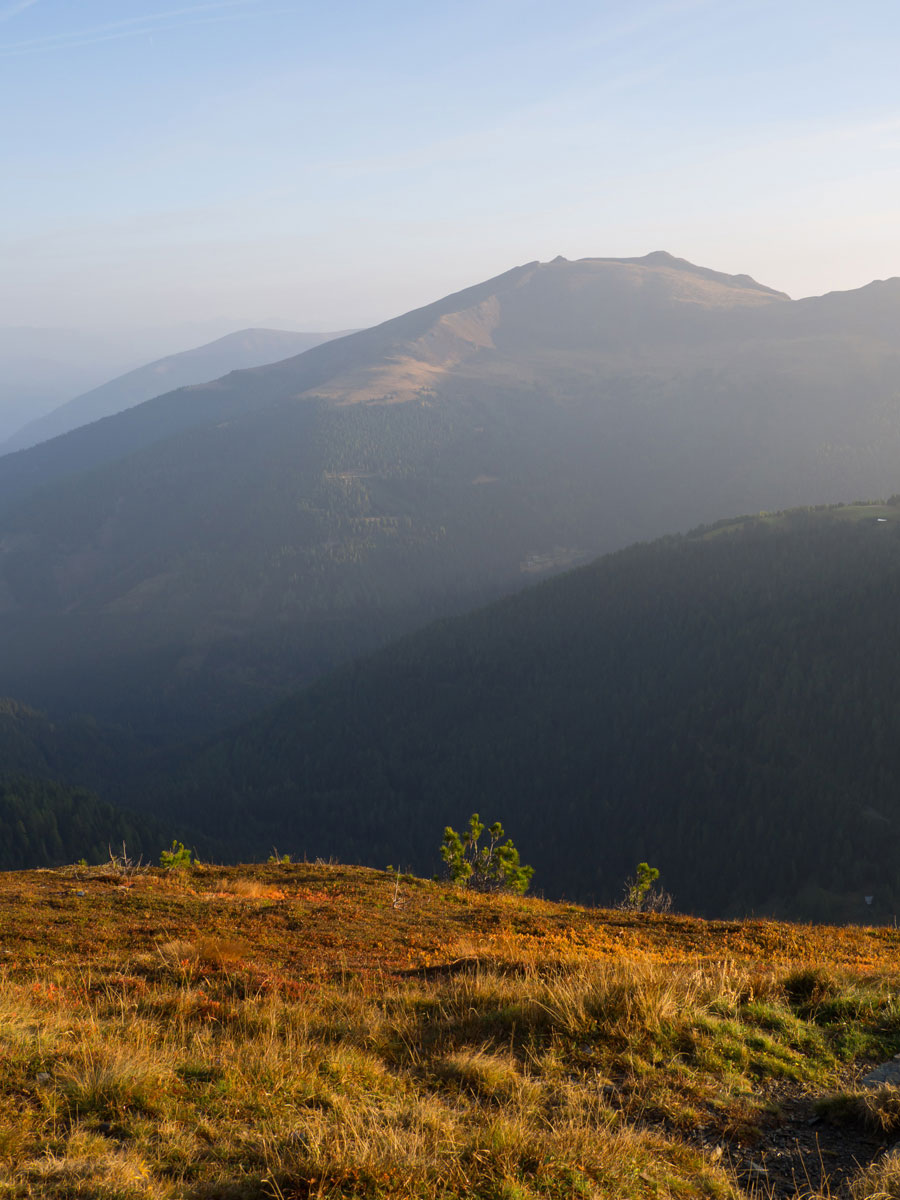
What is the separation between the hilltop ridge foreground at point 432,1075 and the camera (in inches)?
246

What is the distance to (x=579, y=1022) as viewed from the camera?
9.32 m

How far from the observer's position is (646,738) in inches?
5871

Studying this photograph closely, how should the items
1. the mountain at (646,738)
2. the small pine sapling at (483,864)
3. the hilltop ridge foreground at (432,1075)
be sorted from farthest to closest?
1. the mountain at (646,738)
2. the small pine sapling at (483,864)
3. the hilltop ridge foreground at (432,1075)

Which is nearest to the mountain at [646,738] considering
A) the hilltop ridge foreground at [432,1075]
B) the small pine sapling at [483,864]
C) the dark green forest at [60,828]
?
the dark green forest at [60,828]

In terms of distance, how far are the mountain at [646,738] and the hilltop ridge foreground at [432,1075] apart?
348ft

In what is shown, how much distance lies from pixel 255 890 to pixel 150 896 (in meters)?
3.73

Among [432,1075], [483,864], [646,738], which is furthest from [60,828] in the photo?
[432,1075]

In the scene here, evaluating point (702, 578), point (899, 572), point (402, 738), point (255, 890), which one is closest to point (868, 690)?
point (899, 572)

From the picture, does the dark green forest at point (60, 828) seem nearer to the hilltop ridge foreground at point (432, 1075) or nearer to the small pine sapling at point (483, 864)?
the small pine sapling at point (483, 864)

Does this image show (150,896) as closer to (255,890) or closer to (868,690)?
(255,890)

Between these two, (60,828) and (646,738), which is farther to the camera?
(646,738)

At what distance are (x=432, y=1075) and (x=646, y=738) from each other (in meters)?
148

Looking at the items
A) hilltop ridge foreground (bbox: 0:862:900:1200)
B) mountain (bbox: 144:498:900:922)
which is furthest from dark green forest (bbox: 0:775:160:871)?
hilltop ridge foreground (bbox: 0:862:900:1200)

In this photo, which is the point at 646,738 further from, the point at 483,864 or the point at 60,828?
the point at 483,864
